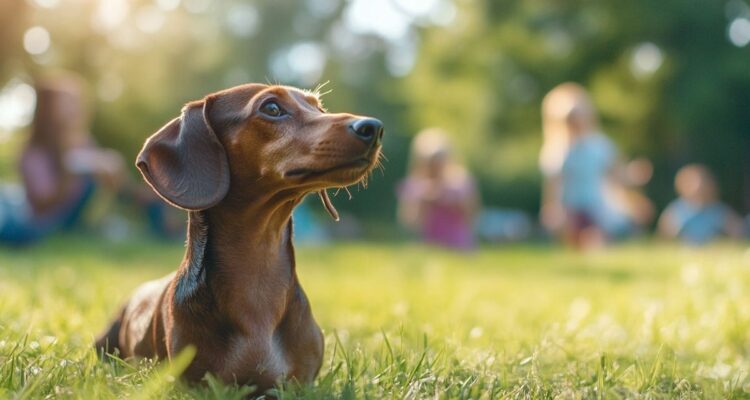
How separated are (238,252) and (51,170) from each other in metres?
7.99

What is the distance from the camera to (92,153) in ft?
34.1

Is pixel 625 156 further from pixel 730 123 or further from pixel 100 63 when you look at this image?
pixel 100 63

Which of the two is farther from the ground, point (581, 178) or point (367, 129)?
point (367, 129)

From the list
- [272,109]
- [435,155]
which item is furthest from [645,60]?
[272,109]

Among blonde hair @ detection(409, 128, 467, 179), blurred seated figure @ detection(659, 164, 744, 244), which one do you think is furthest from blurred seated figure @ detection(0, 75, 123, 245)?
blurred seated figure @ detection(659, 164, 744, 244)

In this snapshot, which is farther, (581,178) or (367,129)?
(581,178)

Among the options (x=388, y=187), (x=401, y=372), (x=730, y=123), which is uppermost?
(x=401, y=372)

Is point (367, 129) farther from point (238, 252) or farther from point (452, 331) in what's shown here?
point (452, 331)

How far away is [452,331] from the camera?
3.93 meters

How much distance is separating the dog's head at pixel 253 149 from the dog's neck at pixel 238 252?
73 mm

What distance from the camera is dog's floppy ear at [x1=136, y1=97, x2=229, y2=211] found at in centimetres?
268

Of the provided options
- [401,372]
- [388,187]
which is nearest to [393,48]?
[388,187]

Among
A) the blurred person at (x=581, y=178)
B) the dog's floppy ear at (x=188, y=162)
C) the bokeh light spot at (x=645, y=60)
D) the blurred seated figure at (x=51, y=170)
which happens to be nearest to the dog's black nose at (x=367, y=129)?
the dog's floppy ear at (x=188, y=162)

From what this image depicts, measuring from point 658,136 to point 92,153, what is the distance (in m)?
22.9
